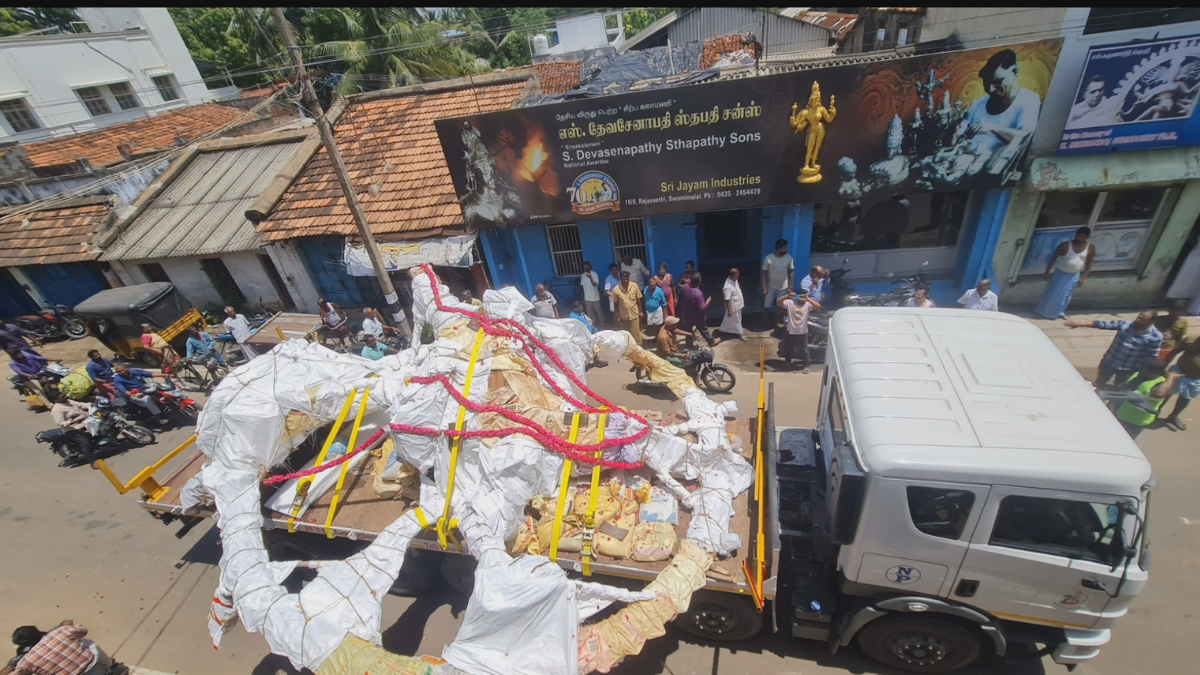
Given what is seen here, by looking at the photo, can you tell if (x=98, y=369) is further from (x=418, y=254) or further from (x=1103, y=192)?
(x=1103, y=192)

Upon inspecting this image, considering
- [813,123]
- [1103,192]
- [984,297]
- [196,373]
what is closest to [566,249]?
[813,123]

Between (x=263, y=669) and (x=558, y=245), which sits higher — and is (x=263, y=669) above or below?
below

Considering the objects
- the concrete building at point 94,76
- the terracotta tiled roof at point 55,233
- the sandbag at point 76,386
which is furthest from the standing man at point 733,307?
the concrete building at point 94,76

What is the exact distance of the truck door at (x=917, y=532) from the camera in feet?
13.5

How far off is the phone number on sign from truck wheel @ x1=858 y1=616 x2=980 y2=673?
23.2 feet

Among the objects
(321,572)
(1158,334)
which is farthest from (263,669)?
(1158,334)

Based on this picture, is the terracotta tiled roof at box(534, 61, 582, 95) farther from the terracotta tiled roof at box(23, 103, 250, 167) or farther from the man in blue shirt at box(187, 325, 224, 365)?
the terracotta tiled roof at box(23, 103, 250, 167)

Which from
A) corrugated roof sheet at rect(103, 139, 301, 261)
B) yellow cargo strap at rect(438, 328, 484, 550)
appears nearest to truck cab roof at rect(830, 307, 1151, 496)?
yellow cargo strap at rect(438, 328, 484, 550)

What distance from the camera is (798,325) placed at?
916 centimetres

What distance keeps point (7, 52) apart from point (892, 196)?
33.0 m

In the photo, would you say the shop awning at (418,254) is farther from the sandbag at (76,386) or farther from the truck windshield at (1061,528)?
the truck windshield at (1061,528)

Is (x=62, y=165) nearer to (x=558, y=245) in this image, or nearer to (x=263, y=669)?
(x=558, y=245)

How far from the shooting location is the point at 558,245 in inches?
463

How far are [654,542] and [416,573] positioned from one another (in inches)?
109
